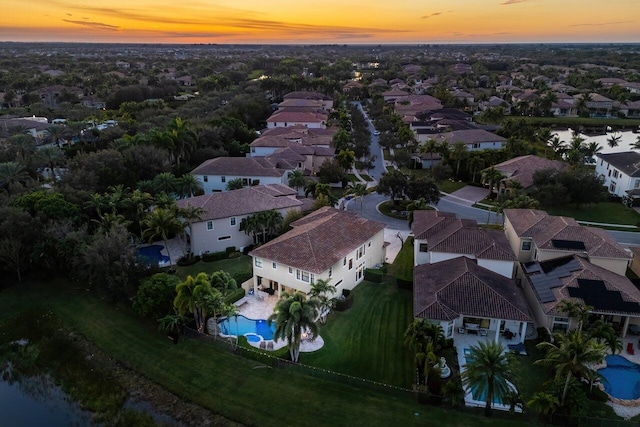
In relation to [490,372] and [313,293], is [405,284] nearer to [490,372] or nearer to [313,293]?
[313,293]

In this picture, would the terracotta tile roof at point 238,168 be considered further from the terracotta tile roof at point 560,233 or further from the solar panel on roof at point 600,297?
the solar panel on roof at point 600,297

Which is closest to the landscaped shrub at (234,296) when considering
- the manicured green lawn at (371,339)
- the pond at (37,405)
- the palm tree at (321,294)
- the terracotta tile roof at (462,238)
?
the palm tree at (321,294)

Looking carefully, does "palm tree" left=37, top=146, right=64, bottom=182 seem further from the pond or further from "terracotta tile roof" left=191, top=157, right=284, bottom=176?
the pond

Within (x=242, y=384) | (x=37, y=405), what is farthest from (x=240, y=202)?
(x=37, y=405)

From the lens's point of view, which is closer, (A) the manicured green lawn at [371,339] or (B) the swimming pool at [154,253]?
(A) the manicured green lawn at [371,339]

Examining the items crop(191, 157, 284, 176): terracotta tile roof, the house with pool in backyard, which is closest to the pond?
the house with pool in backyard
